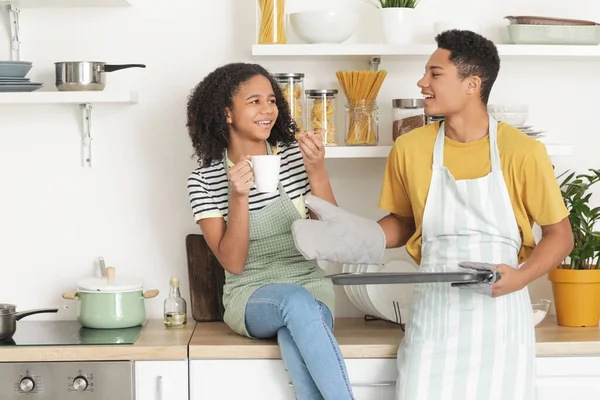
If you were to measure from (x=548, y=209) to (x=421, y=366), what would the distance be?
1.48 ft

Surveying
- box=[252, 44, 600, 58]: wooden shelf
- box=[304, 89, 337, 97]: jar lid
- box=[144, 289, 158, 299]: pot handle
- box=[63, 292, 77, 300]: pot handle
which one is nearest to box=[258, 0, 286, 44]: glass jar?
box=[252, 44, 600, 58]: wooden shelf

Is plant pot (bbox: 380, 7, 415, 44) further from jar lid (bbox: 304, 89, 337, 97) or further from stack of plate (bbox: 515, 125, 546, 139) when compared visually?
stack of plate (bbox: 515, 125, 546, 139)

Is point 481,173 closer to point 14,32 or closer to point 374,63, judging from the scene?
point 374,63

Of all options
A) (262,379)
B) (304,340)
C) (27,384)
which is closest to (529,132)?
(304,340)

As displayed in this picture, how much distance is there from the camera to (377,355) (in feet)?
7.31

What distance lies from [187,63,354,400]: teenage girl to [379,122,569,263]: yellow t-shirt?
180 millimetres

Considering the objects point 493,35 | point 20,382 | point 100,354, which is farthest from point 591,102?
point 20,382

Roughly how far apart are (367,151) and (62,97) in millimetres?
790

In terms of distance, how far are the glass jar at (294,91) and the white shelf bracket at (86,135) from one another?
54 cm

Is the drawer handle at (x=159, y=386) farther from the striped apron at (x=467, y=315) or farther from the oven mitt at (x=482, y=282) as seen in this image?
the oven mitt at (x=482, y=282)

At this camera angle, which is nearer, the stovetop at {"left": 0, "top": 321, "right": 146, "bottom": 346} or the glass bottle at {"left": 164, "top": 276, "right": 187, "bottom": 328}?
the stovetop at {"left": 0, "top": 321, "right": 146, "bottom": 346}

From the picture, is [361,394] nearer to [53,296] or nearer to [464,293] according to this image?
[464,293]

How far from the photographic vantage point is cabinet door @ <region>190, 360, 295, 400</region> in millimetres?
2223

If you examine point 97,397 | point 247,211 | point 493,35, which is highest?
point 493,35
